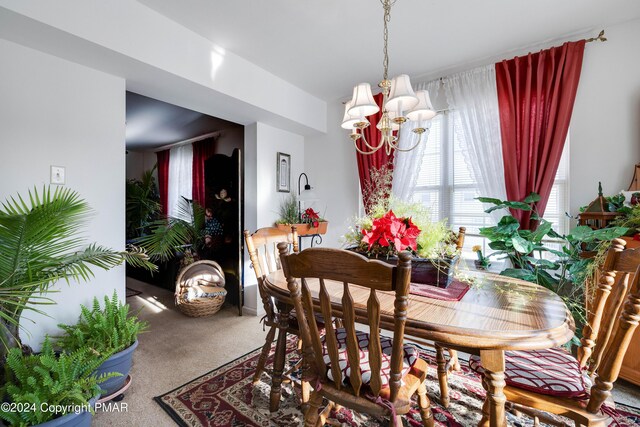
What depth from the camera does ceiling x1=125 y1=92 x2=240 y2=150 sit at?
3.30 meters

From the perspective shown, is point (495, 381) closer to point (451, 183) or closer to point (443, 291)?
point (443, 291)

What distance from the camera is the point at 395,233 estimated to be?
1394 millimetres

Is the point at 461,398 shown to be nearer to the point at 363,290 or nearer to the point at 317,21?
the point at 363,290

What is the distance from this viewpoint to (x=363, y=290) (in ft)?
5.24

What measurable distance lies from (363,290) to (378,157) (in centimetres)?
206

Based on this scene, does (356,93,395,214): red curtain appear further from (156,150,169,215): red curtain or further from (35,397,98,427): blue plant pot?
(156,150,169,215): red curtain

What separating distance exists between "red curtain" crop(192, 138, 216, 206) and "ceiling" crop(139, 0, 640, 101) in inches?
69.6

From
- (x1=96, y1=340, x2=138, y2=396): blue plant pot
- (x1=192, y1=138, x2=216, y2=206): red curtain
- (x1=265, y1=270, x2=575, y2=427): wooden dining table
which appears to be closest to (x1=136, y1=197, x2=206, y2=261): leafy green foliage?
(x1=192, y1=138, x2=216, y2=206): red curtain

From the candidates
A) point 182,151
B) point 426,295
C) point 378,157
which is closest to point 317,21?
point 378,157

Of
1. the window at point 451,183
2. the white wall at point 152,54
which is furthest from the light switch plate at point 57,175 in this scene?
the window at point 451,183

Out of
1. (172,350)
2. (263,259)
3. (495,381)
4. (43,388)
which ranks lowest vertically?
(172,350)

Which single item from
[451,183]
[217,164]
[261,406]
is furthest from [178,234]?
[451,183]

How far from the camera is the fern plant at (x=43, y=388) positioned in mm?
1207

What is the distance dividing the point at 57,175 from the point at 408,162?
9.83 feet
